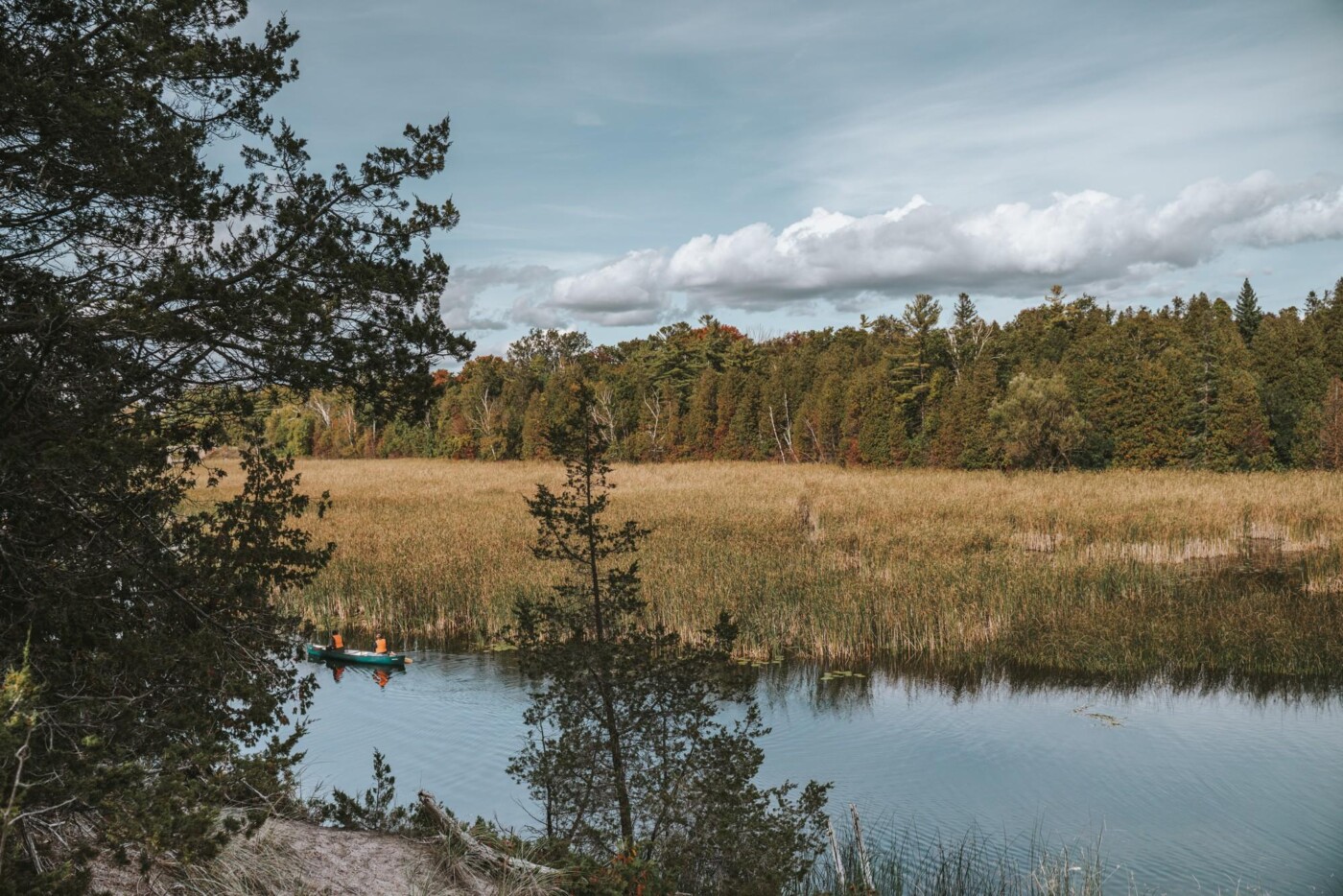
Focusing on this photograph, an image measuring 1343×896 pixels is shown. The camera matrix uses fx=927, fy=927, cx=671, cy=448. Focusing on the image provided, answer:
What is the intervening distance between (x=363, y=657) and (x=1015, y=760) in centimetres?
887

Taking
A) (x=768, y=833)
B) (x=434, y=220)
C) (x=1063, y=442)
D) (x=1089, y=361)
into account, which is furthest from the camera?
(x=1089, y=361)

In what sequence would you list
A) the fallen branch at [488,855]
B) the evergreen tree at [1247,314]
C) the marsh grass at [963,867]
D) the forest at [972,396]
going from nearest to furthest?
the fallen branch at [488,855]
the marsh grass at [963,867]
the forest at [972,396]
the evergreen tree at [1247,314]

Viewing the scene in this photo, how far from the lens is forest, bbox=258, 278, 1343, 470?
38.3m

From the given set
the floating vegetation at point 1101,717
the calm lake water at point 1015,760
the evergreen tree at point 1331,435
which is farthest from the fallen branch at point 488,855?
the evergreen tree at point 1331,435

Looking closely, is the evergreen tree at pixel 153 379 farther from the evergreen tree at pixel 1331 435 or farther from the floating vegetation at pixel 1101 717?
the evergreen tree at pixel 1331 435

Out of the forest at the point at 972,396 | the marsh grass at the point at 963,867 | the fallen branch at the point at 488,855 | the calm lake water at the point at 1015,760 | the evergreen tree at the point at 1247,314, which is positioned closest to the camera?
the fallen branch at the point at 488,855

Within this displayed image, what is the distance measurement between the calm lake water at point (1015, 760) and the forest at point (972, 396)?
15.7 m

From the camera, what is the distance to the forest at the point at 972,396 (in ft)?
126

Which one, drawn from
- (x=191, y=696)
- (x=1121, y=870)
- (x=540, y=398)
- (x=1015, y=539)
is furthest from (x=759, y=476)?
(x=191, y=696)

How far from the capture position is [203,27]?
6500 millimetres

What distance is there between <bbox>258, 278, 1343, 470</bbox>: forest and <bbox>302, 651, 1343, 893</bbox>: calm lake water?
15721 mm

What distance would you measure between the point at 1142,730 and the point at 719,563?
869 centimetres

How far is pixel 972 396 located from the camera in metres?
42.1

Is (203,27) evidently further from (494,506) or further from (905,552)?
(494,506)
